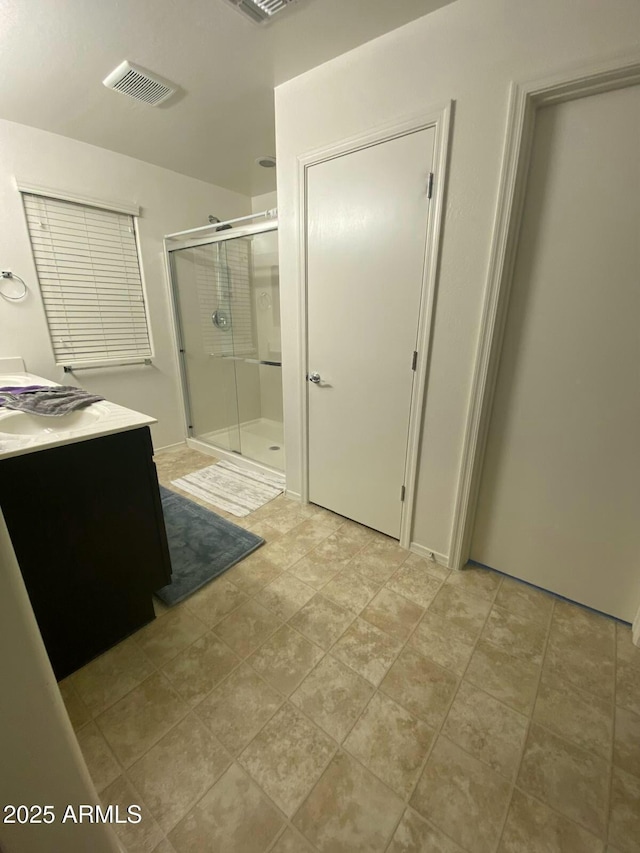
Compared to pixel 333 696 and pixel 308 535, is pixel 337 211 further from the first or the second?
pixel 333 696

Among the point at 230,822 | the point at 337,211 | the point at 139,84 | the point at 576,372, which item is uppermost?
the point at 139,84

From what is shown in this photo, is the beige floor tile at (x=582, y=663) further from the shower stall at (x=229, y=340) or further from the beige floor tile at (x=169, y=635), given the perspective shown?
the shower stall at (x=229, y=340)

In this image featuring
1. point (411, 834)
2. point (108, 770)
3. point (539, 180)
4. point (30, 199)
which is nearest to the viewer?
point (411, 834)

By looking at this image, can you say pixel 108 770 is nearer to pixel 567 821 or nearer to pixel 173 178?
pixel 567 821

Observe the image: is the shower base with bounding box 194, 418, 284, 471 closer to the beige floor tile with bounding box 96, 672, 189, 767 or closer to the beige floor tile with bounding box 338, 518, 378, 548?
the beige floor tile with bounding box 338, 518, 378, 548

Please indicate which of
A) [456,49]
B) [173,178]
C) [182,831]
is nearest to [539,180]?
[456,49]

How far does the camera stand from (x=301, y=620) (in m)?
1.50

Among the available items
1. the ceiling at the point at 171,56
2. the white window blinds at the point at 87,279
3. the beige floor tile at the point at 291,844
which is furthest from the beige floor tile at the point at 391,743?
the white window blinds at the point at 87,279

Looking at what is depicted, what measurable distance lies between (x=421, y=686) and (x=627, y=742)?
0.63 m

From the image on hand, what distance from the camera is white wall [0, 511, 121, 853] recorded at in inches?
21.2

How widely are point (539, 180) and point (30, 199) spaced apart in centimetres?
298

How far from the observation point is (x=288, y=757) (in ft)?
3.41

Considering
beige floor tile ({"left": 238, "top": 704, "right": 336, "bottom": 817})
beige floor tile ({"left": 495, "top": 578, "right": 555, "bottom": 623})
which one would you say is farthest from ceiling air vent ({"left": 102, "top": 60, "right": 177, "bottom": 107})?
beige floor tile ({"left": 495, "top": 578, "right": 555, "bottom": 623})

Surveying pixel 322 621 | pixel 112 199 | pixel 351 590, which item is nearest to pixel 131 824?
pixel 322 621
